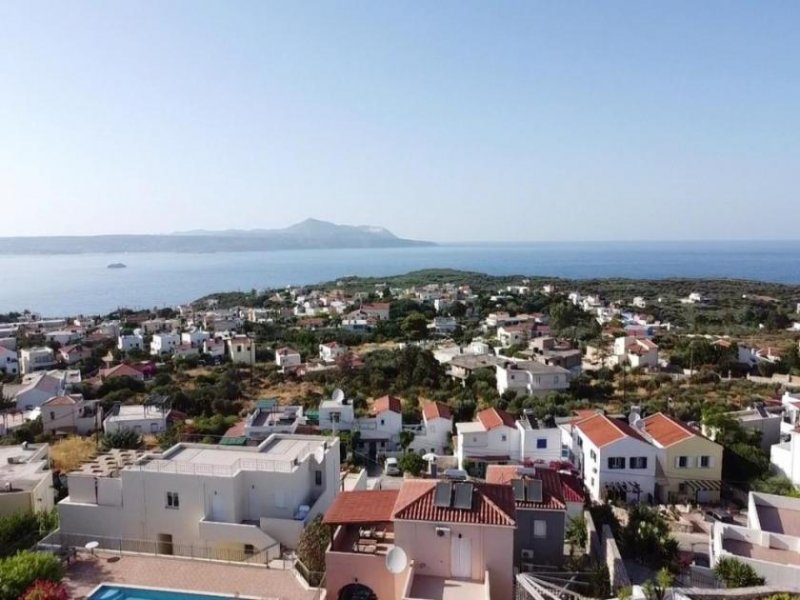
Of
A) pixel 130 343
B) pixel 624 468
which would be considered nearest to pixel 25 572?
pixel 624 468

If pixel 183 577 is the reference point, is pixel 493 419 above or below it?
below

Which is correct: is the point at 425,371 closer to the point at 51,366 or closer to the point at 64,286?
the point at 51,366

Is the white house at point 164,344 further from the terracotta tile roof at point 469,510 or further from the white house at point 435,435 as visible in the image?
the terracotta tile roof at point 469,510

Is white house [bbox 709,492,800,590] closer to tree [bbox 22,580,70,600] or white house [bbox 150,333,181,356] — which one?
tree [bbox 22,580,70,600]

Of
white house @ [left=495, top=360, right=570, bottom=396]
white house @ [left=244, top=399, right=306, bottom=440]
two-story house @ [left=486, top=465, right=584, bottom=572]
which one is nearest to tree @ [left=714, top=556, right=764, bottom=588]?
two-story house @ [left=486, top=465, right=584, bottom=572]

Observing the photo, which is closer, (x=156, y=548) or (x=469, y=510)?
(x=469, y=510)

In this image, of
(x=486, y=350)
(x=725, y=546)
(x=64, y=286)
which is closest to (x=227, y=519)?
(x=725, y=546)

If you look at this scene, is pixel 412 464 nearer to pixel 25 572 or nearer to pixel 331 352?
pixel 25 572

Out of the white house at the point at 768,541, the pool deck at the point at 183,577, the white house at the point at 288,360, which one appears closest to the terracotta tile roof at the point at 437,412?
the white house at the point at 768,541
